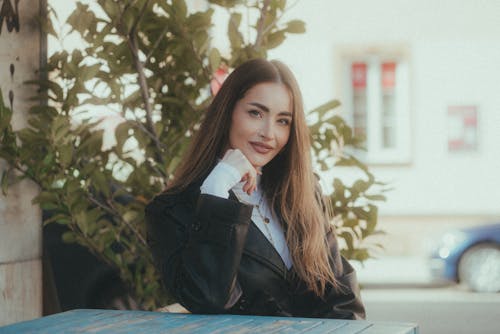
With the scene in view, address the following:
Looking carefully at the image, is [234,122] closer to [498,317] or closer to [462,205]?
[498,317]

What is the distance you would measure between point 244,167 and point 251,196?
199mm

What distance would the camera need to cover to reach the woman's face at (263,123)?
3.24m

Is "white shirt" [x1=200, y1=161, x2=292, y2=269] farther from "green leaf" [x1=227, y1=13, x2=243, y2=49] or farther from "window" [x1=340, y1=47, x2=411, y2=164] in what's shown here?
"window" [x1=340, y1=47, x2=411, y2=164]

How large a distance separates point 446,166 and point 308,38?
3359 mm

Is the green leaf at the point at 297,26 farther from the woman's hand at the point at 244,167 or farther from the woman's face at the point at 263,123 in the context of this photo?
the woman's hand at the point at 244,167

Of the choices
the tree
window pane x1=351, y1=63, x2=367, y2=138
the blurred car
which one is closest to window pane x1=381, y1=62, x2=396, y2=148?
window pane x1=351, y1=63, x2=367, y2=138

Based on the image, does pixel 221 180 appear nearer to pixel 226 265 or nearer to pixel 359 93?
pixel 226 265

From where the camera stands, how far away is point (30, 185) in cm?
425

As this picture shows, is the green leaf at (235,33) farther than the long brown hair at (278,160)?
Yes

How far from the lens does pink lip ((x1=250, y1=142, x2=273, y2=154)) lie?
10.6 ft

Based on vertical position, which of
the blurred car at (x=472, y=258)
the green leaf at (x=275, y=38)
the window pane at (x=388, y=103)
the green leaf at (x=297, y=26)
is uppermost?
the window pane at (x=388, y=103)

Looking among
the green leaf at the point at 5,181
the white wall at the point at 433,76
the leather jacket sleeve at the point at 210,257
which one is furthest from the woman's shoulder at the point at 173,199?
the white wall at the point at 433,76

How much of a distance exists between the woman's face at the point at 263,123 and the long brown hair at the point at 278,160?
3cm

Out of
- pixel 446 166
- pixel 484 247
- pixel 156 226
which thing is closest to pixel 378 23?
pixel 446 166
